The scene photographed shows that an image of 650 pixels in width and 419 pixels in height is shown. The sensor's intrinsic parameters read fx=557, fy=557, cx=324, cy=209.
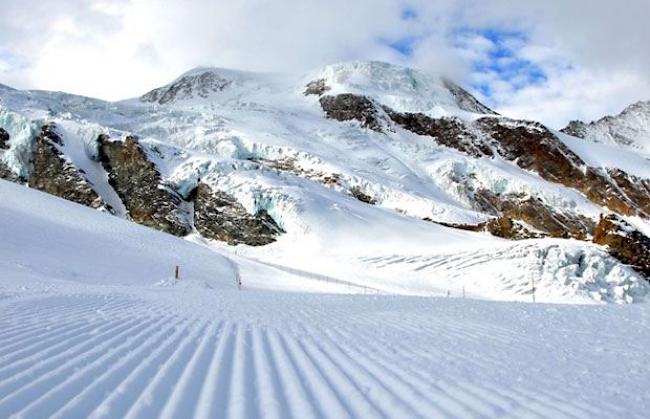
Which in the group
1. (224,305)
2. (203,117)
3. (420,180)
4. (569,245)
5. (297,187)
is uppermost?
(203,117)

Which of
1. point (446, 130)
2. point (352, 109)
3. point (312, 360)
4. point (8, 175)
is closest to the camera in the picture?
point (312, 360)

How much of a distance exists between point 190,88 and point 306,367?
121 meters

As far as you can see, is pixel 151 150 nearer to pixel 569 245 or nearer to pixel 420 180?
pixel 420 180

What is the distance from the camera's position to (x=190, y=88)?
4749 inches

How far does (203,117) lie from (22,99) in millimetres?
23026

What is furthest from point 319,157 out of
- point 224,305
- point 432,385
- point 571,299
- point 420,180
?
point 432,385

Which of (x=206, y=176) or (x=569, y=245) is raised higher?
(x=206, y=176)

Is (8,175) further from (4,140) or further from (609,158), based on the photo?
(609,158)

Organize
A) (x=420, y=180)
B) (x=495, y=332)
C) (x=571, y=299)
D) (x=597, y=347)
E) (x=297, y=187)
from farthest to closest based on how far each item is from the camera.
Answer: (x=420, y=180)
(x=297, y=187)
(x=571, y=299)
(x=495, y=332)
(x=597, y=347)

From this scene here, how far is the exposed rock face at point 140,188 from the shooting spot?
55.0m

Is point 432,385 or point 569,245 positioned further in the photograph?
point 569,245

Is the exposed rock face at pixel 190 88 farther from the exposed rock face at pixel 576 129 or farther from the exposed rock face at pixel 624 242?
the exposed rock face at pixel 576 129

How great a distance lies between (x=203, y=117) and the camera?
263 feet

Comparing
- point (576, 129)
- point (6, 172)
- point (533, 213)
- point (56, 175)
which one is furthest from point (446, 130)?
point (576, 129)
